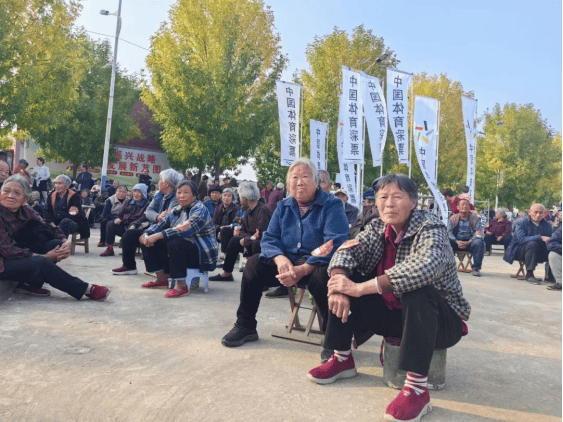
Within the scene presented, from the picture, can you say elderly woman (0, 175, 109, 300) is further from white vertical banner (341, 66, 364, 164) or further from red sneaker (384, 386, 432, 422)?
white vertical banner (341, 66, 364, 164)

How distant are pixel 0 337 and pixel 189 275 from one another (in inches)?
91.5

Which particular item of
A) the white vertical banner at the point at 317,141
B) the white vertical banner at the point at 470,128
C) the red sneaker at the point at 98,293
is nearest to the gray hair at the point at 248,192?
the red sneaker at the point at 98,293

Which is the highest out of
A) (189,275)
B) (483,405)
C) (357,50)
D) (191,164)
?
(357,50)

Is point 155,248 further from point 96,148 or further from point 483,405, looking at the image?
point 96,148

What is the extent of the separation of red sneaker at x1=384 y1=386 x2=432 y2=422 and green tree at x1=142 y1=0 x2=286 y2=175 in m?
18.0

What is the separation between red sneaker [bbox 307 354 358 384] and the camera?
3.07 m

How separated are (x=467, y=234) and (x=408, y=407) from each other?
8.13m

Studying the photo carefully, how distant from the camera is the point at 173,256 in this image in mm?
5480

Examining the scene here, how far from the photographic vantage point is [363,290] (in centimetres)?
285

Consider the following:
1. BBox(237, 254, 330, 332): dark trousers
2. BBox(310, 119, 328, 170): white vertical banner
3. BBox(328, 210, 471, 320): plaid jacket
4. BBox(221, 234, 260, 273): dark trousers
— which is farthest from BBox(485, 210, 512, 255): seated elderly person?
BBox(328, 210, 471, 320): plaid jacket

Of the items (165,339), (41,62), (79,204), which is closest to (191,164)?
(41,62)

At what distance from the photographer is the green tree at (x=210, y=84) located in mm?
19562

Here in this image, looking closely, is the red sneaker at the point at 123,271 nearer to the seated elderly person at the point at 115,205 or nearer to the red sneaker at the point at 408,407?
the seated elderly person at the point at 115,205

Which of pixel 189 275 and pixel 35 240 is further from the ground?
pixel 35 240
